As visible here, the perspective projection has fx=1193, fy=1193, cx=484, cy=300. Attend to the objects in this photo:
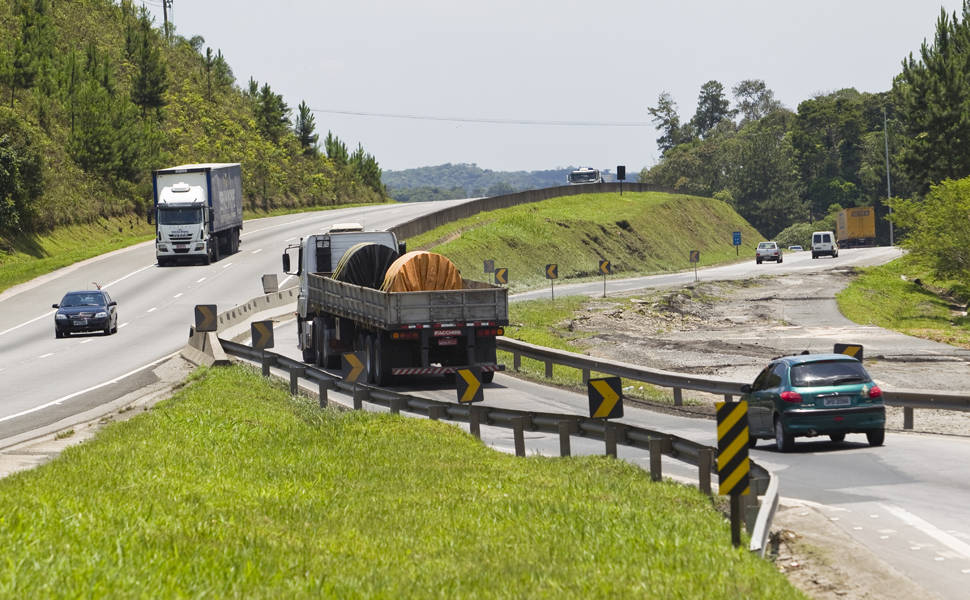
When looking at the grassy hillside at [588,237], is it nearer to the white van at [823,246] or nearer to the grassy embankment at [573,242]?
the grassy embankment at [573,242]

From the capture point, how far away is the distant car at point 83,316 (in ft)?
136

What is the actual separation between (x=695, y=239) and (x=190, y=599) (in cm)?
11056

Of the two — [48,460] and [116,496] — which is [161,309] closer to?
[48,460]

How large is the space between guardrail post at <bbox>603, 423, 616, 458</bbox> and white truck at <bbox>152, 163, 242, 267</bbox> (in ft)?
144

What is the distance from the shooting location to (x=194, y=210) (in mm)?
59156

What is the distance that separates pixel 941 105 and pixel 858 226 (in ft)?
121

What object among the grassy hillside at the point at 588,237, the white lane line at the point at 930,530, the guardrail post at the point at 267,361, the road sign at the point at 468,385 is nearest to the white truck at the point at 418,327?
the guardrail post at the point at 267,361

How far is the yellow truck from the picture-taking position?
122m

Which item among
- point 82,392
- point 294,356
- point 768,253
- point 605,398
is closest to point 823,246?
point 768,253

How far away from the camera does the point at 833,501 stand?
14.0m

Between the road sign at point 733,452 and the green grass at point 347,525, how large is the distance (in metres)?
0.51

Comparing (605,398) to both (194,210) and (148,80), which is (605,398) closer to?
(194,210)

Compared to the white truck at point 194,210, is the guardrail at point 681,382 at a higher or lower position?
lower

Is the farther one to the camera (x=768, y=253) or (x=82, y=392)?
(x=768, y=253)
